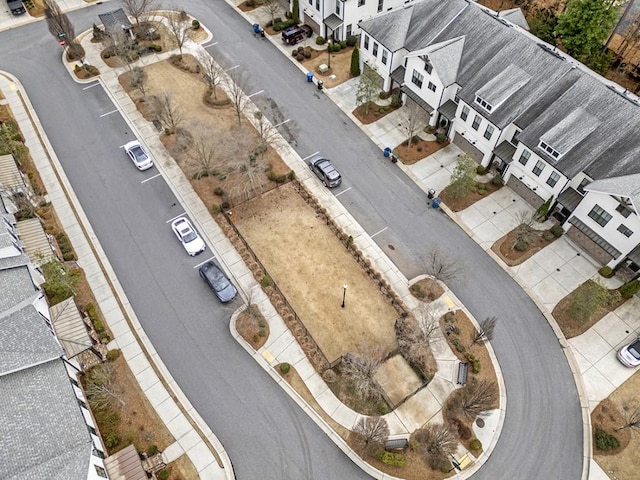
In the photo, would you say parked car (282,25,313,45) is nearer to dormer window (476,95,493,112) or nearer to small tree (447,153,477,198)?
dormer window (476,95,493,112)

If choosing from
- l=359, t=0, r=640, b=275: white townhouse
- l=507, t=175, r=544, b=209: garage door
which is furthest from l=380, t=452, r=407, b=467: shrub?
l=507, t=175, r=544, b=209: garage door

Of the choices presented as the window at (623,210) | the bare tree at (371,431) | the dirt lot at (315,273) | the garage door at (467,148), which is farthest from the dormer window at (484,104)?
the bare tree at (371,431)

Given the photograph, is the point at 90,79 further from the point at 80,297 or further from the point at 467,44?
the point at 467,44

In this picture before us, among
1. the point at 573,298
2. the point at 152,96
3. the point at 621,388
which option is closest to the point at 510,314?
the point at 573,298

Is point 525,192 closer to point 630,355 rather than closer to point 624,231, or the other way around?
point 624,231

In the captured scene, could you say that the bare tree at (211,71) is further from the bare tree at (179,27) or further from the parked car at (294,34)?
the parked car at (294,34)

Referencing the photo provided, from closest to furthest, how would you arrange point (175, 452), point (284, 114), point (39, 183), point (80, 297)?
point (175, 452)
point (80, 297)
point (39, 183)
point (284, 114)

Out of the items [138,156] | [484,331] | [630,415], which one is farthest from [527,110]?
[138,156]
